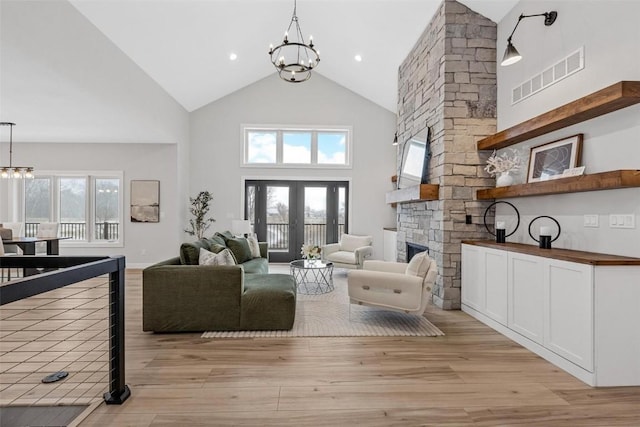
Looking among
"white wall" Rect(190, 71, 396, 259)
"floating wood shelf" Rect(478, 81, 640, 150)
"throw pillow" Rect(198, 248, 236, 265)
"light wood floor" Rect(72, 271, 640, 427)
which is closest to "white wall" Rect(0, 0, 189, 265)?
"white wall" Rect(190, 71, 396, 259)

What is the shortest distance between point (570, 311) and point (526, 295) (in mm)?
495

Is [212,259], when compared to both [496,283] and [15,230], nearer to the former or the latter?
[496,283]

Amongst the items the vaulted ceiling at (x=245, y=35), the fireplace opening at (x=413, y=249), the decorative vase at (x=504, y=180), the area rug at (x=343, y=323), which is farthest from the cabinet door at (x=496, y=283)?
the vaulted ceiling at (x=245, y=35)

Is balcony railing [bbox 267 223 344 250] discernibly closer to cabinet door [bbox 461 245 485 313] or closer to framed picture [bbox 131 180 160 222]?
framed picture [bbox 131 180 160 222]

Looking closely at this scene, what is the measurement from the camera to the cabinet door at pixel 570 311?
242cm

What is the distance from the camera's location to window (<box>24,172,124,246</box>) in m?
7.51

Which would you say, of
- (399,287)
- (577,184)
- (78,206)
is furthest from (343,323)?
(78,206)

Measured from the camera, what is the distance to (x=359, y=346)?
3.12 m

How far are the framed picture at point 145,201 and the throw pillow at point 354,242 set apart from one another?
4.11 m

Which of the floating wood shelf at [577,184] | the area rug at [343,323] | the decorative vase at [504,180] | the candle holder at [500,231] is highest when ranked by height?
the decorative vase at [504,180]

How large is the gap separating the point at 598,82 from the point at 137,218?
7.91 metres

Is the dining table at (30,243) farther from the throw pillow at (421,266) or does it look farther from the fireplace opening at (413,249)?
the fireplace opening at (413,249)

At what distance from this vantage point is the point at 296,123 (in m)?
7.99

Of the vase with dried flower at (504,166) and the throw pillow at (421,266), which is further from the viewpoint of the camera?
the vase with dried flower at (504,166)
